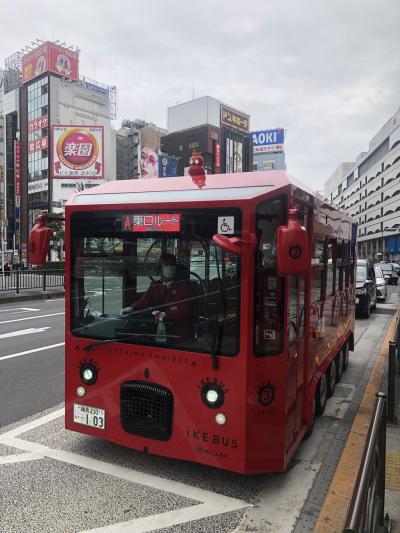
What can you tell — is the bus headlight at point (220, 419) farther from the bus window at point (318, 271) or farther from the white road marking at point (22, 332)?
the white road marking at point (22, 332)

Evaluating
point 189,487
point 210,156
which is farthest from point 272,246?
point 210,156

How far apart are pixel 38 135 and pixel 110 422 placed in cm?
6589

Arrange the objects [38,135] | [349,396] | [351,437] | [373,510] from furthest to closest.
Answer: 1. [38,135]
2. [349,396]
3. [351,437]
4. [373,510]

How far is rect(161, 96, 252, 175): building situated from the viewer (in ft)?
338

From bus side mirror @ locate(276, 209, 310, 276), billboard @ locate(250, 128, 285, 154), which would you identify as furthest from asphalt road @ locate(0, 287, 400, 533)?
billboard @ locate(250, 128, 285, 154)

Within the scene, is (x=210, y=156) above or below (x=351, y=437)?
above

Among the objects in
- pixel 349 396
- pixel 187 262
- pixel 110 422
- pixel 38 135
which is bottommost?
pixel 349 396

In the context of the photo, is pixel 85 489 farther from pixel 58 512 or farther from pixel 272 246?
pixel 272 246

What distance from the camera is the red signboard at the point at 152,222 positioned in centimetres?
372

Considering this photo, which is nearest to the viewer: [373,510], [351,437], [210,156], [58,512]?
A: [373,510]

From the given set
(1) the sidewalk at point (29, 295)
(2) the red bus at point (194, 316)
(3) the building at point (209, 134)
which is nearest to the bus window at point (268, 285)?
(2) the red bus at point (194, 316)

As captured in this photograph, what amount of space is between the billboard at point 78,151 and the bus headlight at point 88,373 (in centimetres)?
4244

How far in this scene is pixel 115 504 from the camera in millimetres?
3504

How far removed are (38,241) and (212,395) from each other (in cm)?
205
